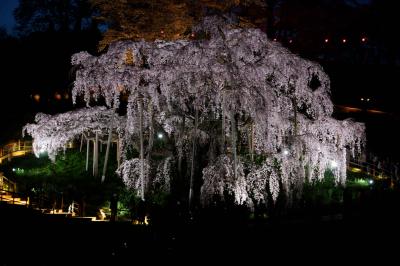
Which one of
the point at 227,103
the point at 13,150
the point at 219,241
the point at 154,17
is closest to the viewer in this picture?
the point at 219,241

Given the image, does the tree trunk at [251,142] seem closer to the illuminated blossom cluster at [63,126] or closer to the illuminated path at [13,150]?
the illuminated blossom cluster at [63,126]

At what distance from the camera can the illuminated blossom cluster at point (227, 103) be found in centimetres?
1742

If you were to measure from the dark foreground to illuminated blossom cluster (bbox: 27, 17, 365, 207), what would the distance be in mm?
2540

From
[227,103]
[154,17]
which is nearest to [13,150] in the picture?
[154,17]

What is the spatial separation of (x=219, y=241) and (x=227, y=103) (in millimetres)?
6056

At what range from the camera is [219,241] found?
13531mm

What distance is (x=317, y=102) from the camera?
19766 mm

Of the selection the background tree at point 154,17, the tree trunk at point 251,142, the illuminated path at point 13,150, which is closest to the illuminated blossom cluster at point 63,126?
the background tree at point 154,17

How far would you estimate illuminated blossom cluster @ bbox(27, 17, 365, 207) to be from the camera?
17422mm

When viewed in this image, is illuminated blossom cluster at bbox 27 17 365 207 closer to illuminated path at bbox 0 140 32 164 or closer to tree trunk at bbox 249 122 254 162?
tree trunk at bbox 249 122 254 162

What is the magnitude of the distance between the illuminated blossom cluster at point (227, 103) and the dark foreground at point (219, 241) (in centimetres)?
254

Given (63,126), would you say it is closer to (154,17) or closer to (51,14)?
(154,17)

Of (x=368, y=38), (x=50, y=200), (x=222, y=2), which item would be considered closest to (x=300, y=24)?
(x=368, y=38)

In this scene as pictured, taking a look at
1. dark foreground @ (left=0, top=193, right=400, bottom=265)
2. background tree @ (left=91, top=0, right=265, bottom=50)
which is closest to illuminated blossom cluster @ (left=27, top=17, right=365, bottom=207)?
dark foreground @ (left=0, top=193, right=400, bottom=265)
